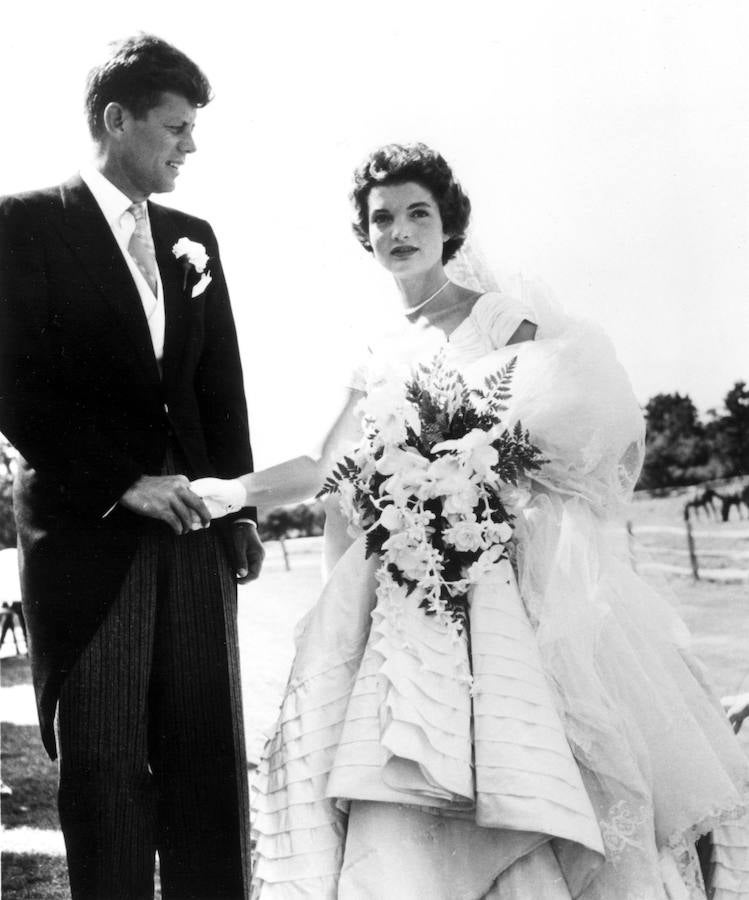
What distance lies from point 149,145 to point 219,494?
2.52 ft

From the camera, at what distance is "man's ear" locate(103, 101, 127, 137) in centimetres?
215

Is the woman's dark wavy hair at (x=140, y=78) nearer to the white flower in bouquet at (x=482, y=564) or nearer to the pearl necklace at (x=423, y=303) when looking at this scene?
the pearl necklace at (x=423, y=303)

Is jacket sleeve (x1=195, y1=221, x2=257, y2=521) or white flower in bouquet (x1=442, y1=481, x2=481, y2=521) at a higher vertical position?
jacket sleeve (x1=195, y1=221, x2=257, y2=521)

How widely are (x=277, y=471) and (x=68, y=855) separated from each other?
3.00ft

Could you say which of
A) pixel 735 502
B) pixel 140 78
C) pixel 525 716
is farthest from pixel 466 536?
pixel 735 502

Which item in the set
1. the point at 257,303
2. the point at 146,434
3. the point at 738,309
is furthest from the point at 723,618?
the point at 146,434

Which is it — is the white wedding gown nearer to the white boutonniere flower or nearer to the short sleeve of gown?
the short sleeve of gown

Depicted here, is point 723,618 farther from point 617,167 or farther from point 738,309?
point 617,167

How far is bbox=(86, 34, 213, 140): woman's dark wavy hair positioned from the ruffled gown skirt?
3.77 ft

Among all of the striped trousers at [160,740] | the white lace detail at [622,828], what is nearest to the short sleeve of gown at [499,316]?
the striped trousers at [160,740]

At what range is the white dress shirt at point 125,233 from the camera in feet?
6.88

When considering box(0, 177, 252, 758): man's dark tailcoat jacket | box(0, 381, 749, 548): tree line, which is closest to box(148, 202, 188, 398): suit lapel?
box(0, 177, 252, 758): man's dark tailcoat jacket

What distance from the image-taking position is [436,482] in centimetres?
217

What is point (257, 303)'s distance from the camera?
2.71 meters
